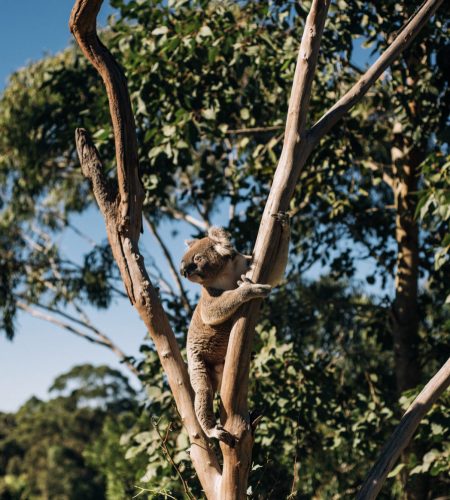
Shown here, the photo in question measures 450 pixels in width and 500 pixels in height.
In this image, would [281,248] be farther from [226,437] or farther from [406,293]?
[406,293]

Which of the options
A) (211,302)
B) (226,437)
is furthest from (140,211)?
(226,437)

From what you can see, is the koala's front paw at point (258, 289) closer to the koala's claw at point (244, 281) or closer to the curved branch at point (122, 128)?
the koala's claw at point (244, 281)

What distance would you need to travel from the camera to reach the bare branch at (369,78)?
3.24 meters

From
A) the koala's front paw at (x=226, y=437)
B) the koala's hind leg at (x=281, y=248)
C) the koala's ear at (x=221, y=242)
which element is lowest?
the koala's front paw at (x=226, y=437)

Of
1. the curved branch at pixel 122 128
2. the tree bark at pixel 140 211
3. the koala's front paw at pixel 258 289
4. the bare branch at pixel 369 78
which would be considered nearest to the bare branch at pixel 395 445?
the tree bark at pixel 140 211

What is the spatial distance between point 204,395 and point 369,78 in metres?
1.59

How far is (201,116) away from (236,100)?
0.99 metres

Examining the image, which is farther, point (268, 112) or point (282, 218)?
point (268, 112)

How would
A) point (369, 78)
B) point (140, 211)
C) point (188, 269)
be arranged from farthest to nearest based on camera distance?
1. point (369, 78)
2. point (140, 211)
3. point (188, 269)

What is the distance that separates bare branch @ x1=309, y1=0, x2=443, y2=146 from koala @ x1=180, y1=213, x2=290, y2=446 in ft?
1.70

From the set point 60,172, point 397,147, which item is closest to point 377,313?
point 397,147

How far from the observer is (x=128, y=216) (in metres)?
3.22

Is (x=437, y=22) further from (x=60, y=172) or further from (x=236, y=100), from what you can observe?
(x=60, y=172)

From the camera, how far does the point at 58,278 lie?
384 inches
